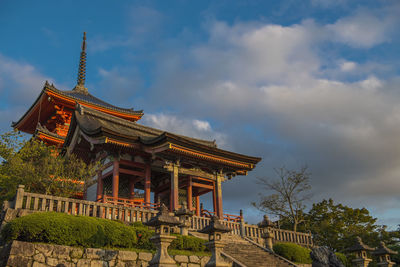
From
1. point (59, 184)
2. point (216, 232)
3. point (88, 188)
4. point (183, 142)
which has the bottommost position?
point (216, 232)

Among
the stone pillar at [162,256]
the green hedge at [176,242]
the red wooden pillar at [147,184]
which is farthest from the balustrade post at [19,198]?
the red wooden pillar at [147,184]

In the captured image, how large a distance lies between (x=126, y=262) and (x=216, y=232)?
10.2ft

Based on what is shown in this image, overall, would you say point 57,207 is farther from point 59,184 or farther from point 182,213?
point 182,213

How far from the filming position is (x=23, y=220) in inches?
417

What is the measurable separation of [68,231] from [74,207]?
2643mm

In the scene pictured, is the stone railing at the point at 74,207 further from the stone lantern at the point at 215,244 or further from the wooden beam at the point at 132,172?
the wooden beam at the point at 132,172

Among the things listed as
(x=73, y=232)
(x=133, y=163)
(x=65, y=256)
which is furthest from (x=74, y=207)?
(x=133, y=163)

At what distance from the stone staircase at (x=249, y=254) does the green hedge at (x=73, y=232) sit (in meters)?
2.87

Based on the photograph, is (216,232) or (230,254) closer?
(216,232)

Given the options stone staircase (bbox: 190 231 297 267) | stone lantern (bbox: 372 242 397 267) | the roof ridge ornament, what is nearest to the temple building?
stone staircase (bbox: 190 231 297 267)

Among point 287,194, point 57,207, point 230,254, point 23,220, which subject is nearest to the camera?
point 23,220

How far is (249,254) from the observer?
15.8 meters

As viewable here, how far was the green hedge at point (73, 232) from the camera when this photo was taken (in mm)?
10469

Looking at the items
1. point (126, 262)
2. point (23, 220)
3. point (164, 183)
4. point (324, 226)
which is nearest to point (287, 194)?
point (324, 226)
